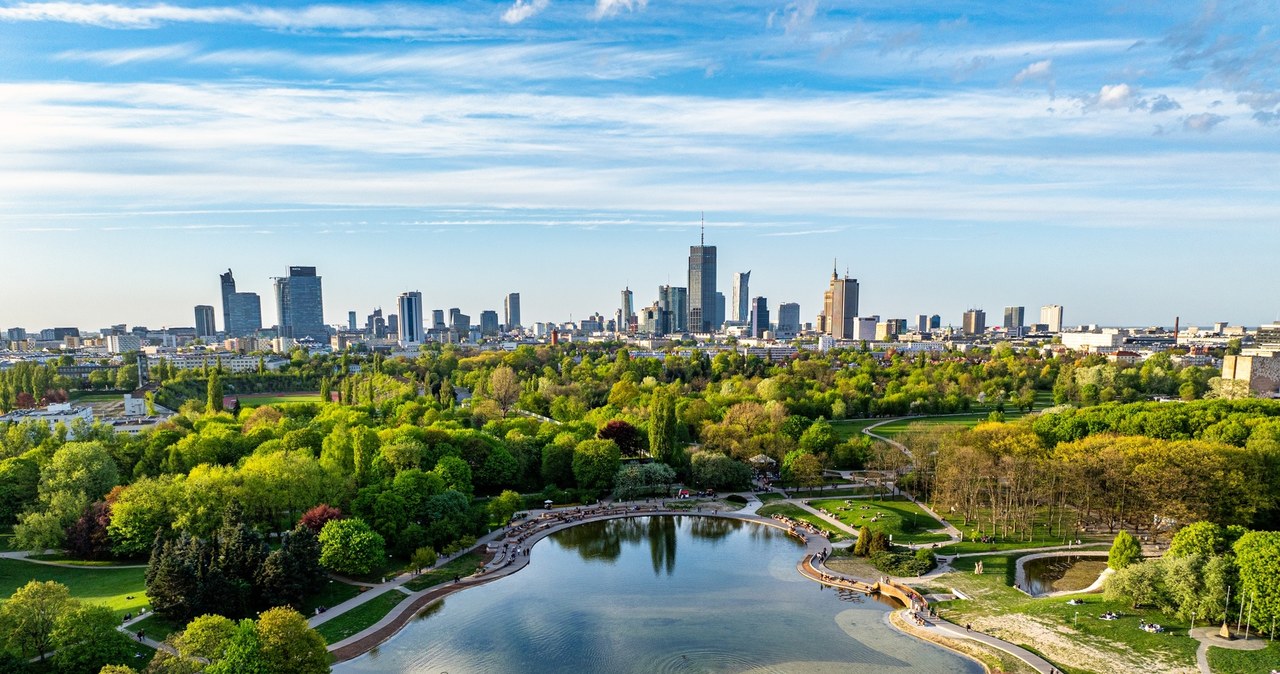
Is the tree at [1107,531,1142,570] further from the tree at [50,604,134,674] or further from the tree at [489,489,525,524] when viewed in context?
the tree at [50,604,134,674]

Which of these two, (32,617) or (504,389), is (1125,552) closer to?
(32,617)

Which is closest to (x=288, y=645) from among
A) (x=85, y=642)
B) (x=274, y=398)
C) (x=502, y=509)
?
(x=85, y=642)

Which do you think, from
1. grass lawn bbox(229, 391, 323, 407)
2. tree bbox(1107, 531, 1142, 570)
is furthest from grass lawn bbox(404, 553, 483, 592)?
grass lawn bbox(229, 391, 323, 407)

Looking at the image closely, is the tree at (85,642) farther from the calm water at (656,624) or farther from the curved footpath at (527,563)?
the calm water at (656,624)

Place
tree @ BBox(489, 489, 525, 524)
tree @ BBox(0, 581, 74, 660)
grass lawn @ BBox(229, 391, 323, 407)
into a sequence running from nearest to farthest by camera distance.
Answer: tree @ BBox(0, 581, 74, 660)
tree @ BBox(489, 489, 525, 524)
grass lawn @ BBox(229, 391, 323, 407)

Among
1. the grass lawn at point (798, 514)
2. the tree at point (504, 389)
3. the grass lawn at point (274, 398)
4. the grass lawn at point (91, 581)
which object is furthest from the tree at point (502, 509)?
the grass lawn at point (274, 398)

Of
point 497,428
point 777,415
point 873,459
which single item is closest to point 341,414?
point 497,428
